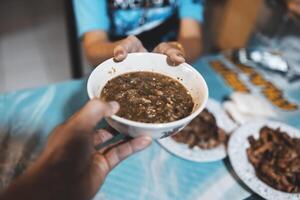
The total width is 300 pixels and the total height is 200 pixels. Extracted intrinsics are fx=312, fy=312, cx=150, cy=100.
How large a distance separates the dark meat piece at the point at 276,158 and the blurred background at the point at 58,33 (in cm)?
92

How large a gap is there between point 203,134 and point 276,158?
0.24 meters

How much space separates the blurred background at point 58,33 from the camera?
200 cm

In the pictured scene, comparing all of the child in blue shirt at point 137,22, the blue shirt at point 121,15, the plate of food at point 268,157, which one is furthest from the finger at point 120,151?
the blue shirt at point 121,15

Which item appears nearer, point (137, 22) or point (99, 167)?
point (99, 167)

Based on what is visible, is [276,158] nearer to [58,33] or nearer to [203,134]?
[203,134]

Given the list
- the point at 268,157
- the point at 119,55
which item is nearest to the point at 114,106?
the point at 119,55

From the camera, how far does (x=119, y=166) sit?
0.96 m

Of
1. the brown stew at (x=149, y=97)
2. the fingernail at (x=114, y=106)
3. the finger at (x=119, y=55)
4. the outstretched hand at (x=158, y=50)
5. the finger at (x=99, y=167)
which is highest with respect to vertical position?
the finger at (x=119, y=55)

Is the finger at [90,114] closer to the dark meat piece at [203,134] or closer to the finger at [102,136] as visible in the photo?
the finger at [102,136]

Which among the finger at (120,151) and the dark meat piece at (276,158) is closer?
the finger at (120,151)

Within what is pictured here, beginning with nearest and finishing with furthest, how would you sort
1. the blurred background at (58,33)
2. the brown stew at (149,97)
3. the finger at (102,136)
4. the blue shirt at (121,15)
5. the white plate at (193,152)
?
the brown stew at (149,97) < the finger at (102,136) < the white plate at (193,152) < the blue shirt at (121,15) < the blurred background at (58,33)

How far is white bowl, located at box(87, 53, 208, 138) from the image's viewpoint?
2.07 ft

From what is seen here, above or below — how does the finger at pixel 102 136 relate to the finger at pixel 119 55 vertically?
below

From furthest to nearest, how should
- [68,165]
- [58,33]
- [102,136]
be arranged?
[58,33]
[102,136]
[68,165]
